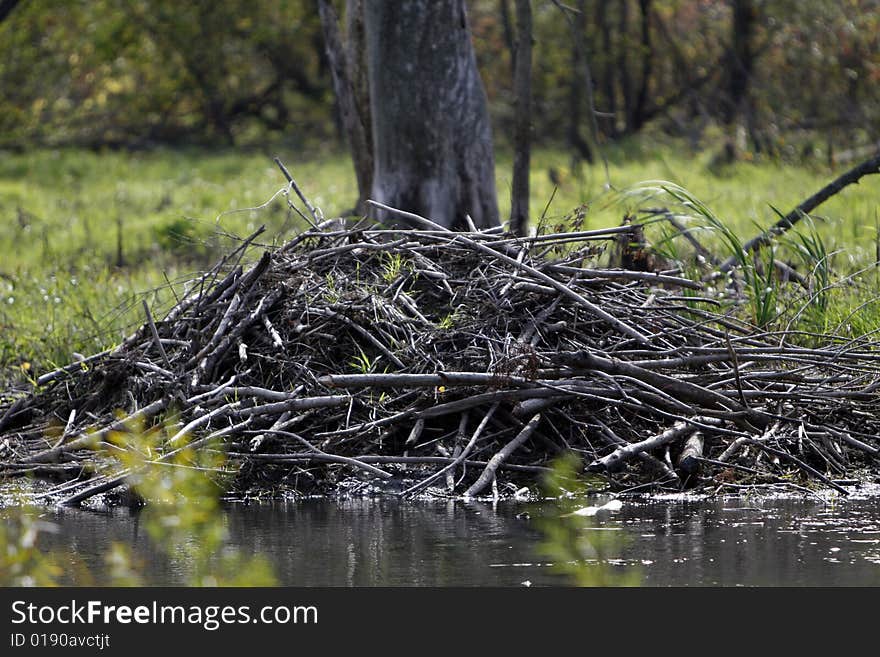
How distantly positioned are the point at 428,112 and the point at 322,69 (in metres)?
14.0

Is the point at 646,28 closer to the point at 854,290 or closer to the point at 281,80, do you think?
the point at 281,80

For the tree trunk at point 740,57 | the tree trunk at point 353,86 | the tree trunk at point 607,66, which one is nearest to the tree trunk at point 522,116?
the tree trunk at point 353,86

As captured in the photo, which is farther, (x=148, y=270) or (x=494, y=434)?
(x=148, y=270)

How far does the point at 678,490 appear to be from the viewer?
17.7 feet

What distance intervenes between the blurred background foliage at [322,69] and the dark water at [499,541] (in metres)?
13.0

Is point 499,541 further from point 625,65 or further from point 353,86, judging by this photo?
point 625,65

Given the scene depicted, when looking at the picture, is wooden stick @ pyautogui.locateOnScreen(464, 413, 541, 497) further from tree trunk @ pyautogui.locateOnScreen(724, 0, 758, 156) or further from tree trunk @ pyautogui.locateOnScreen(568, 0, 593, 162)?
tree trunk @ pyautogui.locateOnScreen(724, 0, 758, 156)

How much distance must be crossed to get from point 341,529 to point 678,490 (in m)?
1.41

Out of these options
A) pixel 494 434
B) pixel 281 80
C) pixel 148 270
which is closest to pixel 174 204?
pixel 148 270

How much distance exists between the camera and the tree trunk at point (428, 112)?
26.8ft

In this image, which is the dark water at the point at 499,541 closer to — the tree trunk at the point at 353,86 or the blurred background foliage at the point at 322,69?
the tree trunk at the point at 353,86

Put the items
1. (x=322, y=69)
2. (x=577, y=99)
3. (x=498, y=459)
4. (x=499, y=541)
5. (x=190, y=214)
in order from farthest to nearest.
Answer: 1. (x=322, y=69)
2. (x=577, y=99)
3. (x=190, y=214)
4. (x=498, y=459)
5. (x=499, y=541)

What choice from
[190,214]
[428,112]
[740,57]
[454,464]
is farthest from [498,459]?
[740,57]

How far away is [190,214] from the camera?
13.2 meters
